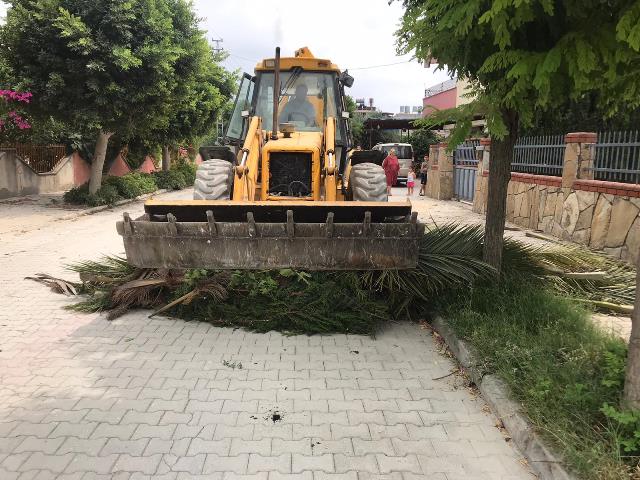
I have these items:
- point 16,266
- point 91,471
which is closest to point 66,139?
point 16,266

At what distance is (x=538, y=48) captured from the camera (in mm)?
2893

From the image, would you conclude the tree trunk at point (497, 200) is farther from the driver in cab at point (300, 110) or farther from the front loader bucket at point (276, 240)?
the driver in cab at point (300, 110)

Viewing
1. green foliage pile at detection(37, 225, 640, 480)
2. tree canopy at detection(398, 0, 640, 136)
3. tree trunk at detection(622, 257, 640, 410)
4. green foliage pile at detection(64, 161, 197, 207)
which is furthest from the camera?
green foliage pile at detection(64, 161, 197, 207)

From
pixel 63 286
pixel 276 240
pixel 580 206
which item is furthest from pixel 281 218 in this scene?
pixel 580 206

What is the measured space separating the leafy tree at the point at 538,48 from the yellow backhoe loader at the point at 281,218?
1477mm

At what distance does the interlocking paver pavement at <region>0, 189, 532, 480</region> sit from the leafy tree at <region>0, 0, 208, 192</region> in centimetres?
972

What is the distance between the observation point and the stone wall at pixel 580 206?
761 centimetres

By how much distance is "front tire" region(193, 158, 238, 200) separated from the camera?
219 inches

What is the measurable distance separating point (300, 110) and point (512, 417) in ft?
15.2

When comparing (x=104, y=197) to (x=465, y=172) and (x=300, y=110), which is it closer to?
(x=300, y=110)

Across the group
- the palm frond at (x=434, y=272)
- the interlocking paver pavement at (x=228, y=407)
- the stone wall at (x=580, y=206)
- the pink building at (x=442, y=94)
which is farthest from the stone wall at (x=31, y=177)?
the pink building at (x=442, y=94)

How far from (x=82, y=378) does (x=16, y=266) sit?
4.96 metres

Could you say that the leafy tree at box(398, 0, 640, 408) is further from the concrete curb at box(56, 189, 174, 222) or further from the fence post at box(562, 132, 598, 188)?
the concrete curb at box(56, 189, 174, 222)

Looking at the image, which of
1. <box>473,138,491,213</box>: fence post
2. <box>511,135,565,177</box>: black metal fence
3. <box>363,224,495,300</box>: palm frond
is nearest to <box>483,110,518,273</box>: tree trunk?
<box>363,224,495,300</box>: palm frond
